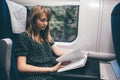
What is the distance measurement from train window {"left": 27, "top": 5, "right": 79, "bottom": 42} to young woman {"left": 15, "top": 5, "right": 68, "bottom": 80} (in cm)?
36

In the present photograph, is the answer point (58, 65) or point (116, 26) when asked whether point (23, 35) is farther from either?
point (116, 26)

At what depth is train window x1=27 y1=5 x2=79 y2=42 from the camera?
1.98 meters

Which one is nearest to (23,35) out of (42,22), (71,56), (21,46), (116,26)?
(21,46)

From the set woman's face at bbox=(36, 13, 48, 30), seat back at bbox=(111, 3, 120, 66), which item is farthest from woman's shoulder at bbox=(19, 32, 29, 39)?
seat back at bbox=(111, 3, 120, 66)

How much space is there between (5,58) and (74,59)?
0.57m

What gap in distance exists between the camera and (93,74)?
57.2 inches

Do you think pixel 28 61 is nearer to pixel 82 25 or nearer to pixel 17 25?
pixel 17 25

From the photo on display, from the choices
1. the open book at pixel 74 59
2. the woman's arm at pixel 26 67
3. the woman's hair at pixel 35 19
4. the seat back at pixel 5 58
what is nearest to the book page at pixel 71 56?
the open book at pixel 74 59

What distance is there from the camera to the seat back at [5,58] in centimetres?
128

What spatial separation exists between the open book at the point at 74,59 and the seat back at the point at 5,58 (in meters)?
0.40

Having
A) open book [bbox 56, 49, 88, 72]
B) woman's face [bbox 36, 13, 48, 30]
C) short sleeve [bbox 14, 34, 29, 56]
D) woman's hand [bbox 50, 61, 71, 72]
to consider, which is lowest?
woman's hand [bbox 50, 61, 71, 72]

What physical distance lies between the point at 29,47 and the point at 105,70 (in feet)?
2.11

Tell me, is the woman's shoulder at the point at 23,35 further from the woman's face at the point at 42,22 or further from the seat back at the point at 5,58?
the seat back at the point at 5,58

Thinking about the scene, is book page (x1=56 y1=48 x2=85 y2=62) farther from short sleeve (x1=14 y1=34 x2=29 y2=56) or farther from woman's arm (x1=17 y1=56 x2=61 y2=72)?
short sleeve (x1=14 y1=34 x2=29 y2=56)
